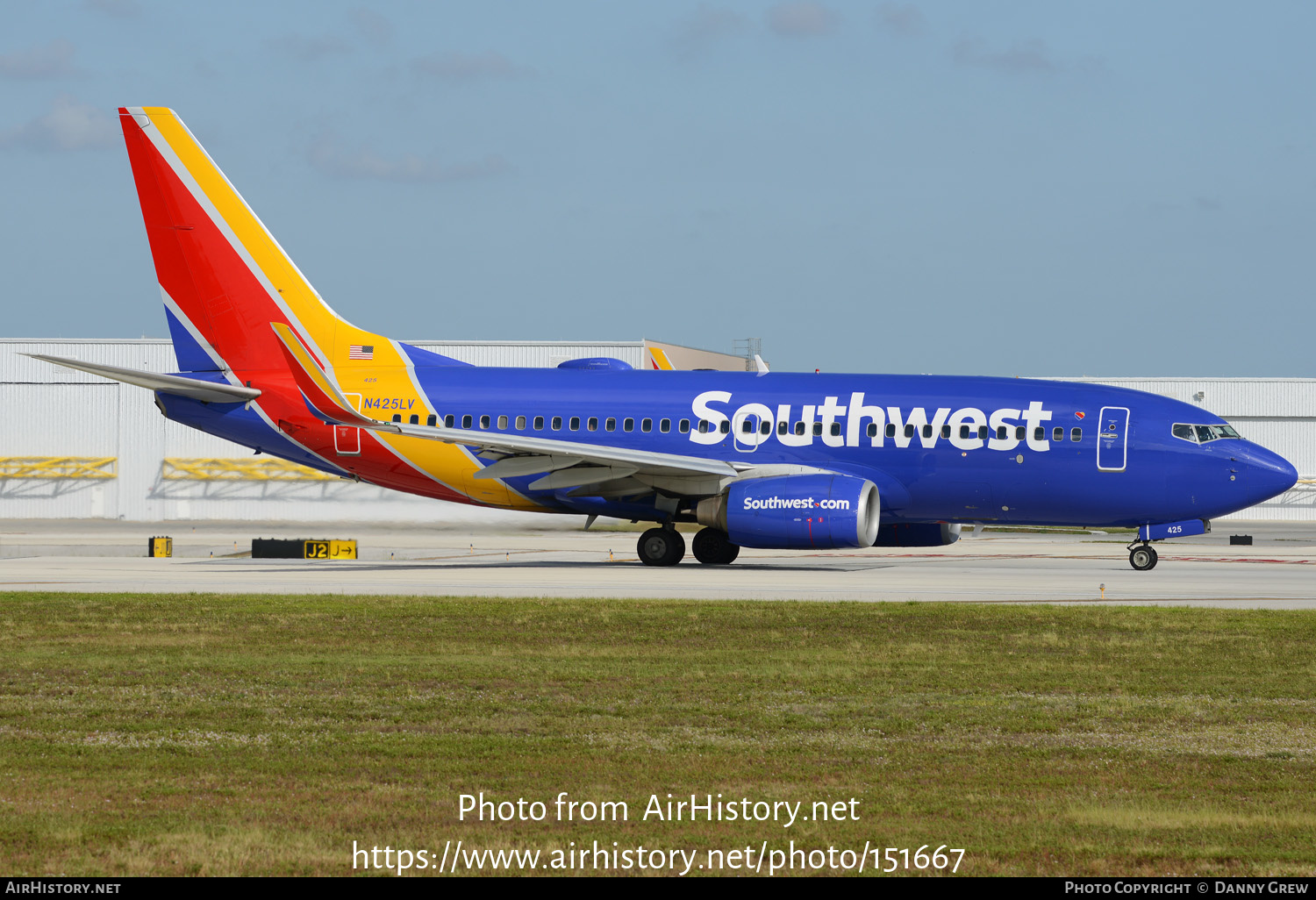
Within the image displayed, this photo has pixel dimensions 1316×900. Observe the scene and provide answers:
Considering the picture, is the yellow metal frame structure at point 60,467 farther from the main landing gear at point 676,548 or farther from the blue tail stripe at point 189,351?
the main landing gear at point 676,548

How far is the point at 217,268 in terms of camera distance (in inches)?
1341

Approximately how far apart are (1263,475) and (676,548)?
12865 millimetres

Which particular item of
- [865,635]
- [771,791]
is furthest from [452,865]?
[865,635]

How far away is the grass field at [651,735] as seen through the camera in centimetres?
849

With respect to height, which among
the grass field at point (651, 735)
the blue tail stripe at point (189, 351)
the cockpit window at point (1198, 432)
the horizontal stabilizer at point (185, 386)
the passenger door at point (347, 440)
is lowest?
the grass field at point (651, 735)

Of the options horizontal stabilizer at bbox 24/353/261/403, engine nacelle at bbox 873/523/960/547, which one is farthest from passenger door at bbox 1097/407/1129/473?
horizontal stabilizer at bbox 24/353/261/403

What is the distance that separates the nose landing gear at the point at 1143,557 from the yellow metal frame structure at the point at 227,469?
38898 millimetres

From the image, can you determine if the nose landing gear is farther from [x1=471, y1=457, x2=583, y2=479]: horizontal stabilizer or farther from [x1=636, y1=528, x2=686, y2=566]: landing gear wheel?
[x1=471, y1=457, x2=583, y2=479]: horizontal stabilizer

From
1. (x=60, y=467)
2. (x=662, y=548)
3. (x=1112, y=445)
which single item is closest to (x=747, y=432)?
(x=662, y=548)

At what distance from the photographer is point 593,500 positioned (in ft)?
108

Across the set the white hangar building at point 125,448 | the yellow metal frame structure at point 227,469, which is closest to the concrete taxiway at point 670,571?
the yellow metal frame structure at point 227,469

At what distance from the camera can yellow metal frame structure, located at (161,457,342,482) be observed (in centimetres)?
6162

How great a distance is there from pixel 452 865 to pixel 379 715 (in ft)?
15.3
